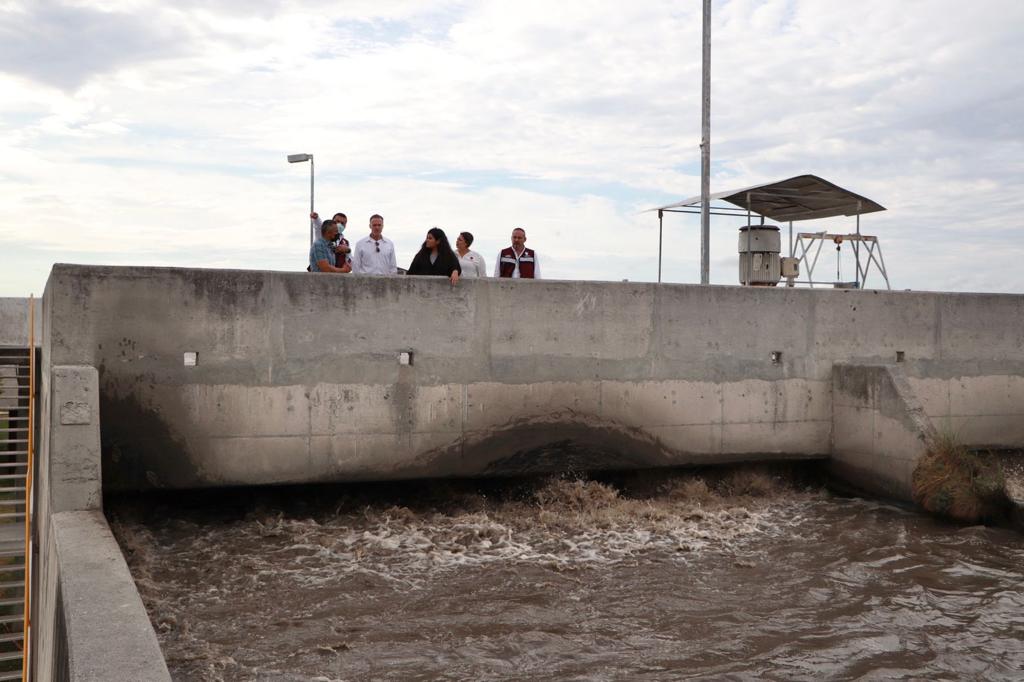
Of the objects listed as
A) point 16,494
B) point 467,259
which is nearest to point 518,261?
point 467,259

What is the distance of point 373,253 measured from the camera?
10492 mm

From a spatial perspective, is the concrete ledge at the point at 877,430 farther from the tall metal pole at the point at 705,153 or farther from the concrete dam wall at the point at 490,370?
the tall metal pole at the point at 705,153

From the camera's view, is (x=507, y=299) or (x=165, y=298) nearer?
(x=165, y=298)

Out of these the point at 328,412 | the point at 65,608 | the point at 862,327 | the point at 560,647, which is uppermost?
the point at 862,327

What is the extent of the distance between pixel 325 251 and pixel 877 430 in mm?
7089

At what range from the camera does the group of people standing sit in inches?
407

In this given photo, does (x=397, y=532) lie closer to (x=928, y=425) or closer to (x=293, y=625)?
(x=293, y=625)

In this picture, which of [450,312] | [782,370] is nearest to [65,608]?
[450,312]

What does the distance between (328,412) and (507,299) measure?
2.40m

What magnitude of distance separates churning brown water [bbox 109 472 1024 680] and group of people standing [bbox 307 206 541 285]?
8.29 ft

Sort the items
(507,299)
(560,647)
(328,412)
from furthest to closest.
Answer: (507,299), (328,412), (560,647)

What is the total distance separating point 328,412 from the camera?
9.68 meters

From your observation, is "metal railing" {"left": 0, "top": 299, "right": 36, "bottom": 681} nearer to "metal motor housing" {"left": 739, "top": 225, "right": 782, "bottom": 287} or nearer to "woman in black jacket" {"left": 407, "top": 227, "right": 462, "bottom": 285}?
"woman in black jacket" {"left": 407, "top": 227, "right": 462, "bottom": 285}

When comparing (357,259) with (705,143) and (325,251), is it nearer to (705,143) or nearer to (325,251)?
(325,251)
